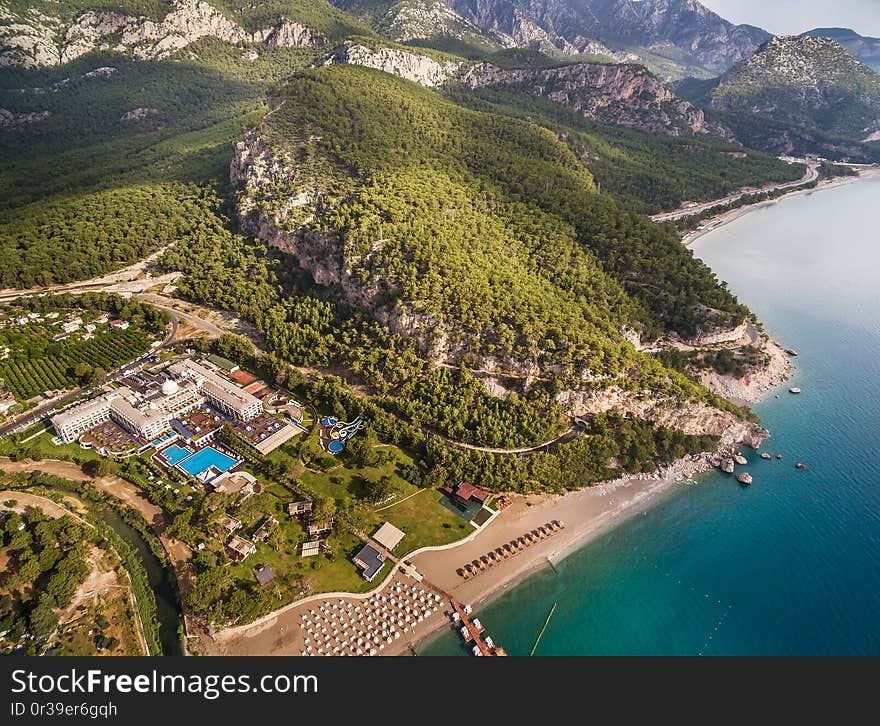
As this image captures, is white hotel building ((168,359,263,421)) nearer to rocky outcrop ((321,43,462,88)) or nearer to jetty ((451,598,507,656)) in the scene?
jetty ((451,598,507,656))

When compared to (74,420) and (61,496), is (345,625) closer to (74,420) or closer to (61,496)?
(61,496)

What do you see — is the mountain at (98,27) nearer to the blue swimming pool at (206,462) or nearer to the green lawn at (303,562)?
the blue swimming pool at (206,462)

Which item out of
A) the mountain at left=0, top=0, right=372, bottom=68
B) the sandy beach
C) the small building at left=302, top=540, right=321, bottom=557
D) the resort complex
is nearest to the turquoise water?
the sandy beach

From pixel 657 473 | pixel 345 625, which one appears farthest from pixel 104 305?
pixel 657 473

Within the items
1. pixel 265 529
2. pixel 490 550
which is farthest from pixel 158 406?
pixel 490 550

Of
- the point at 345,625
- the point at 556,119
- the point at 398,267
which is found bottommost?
the point at 345,625
